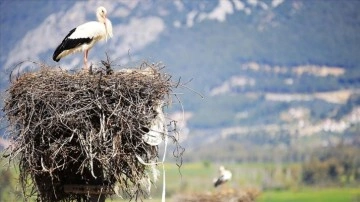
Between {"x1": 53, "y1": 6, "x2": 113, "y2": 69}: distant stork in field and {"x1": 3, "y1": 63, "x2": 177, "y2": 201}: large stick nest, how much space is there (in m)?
2.72

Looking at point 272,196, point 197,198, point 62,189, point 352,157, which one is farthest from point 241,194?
point 352,157

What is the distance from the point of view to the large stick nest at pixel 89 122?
12805 millimetres

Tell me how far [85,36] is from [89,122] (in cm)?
367

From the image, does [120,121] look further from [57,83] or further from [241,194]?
[241,194]

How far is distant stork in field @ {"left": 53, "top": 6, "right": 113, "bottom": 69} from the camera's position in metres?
16.3

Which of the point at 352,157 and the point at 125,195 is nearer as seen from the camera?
the point at 125,195

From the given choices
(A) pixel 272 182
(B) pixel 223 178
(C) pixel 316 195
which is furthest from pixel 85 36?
(A) pixel 272 182

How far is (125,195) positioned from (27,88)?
180 cm

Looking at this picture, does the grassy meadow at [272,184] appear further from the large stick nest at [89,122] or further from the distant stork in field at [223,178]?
the large stick nest at [89,122]

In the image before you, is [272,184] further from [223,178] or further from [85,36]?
[85,36]

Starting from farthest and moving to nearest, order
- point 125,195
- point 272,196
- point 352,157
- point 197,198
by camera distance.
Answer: point 352,157 < point 272,196 < point 197,198 < point 125,195

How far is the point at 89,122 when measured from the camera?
42.1 ft

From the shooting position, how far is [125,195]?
539 inches

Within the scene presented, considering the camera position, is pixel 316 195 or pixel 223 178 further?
pixel 316 195
